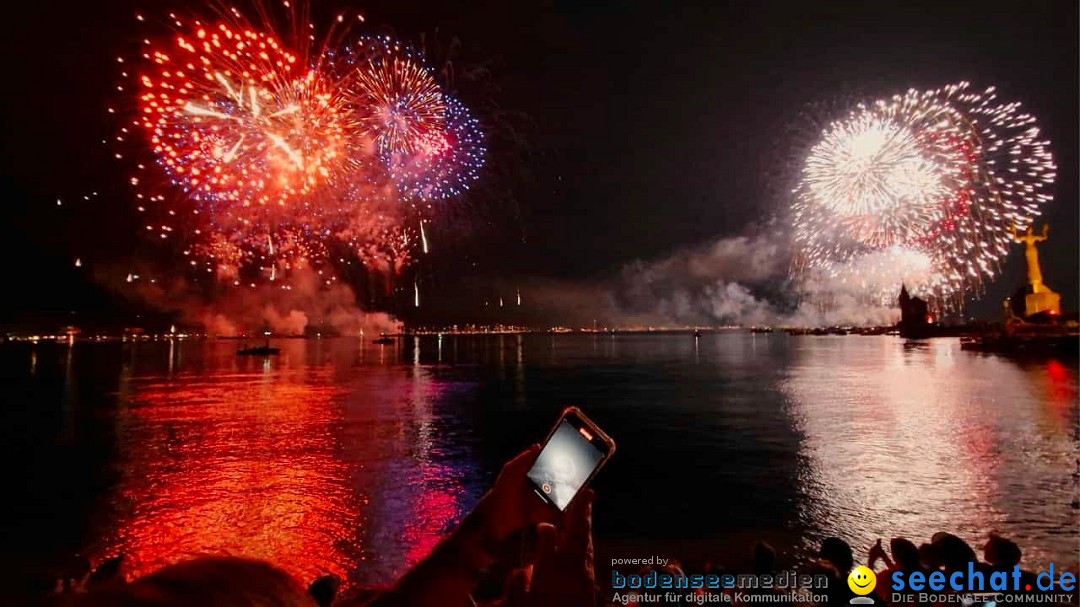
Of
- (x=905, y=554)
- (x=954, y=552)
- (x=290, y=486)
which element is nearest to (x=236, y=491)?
(x=290, y=486)

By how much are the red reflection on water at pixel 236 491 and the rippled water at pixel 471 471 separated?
7cm

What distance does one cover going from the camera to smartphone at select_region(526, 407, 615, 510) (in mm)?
2758

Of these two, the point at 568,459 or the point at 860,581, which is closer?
the point at 568,459

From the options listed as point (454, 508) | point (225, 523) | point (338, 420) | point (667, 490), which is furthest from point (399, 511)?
point (338, 420)

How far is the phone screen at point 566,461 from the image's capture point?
2.76m

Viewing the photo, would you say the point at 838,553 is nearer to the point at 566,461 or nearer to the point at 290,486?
the point at 566,461

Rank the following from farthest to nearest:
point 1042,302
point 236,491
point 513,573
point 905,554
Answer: point 1042,302, point 236,491, point 905,554, point 513,573

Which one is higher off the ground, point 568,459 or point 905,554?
point 568,459

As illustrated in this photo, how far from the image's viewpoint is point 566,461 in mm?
3029

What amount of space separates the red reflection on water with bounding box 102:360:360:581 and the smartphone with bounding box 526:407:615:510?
8132 mm

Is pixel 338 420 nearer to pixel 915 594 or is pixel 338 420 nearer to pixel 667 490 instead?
pixel 667 490

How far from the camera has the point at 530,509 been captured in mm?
2691

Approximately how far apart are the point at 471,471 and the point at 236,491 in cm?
623

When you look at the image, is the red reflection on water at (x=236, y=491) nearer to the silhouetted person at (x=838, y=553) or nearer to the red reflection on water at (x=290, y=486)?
the red reflection on water at (x=290, y=486)
